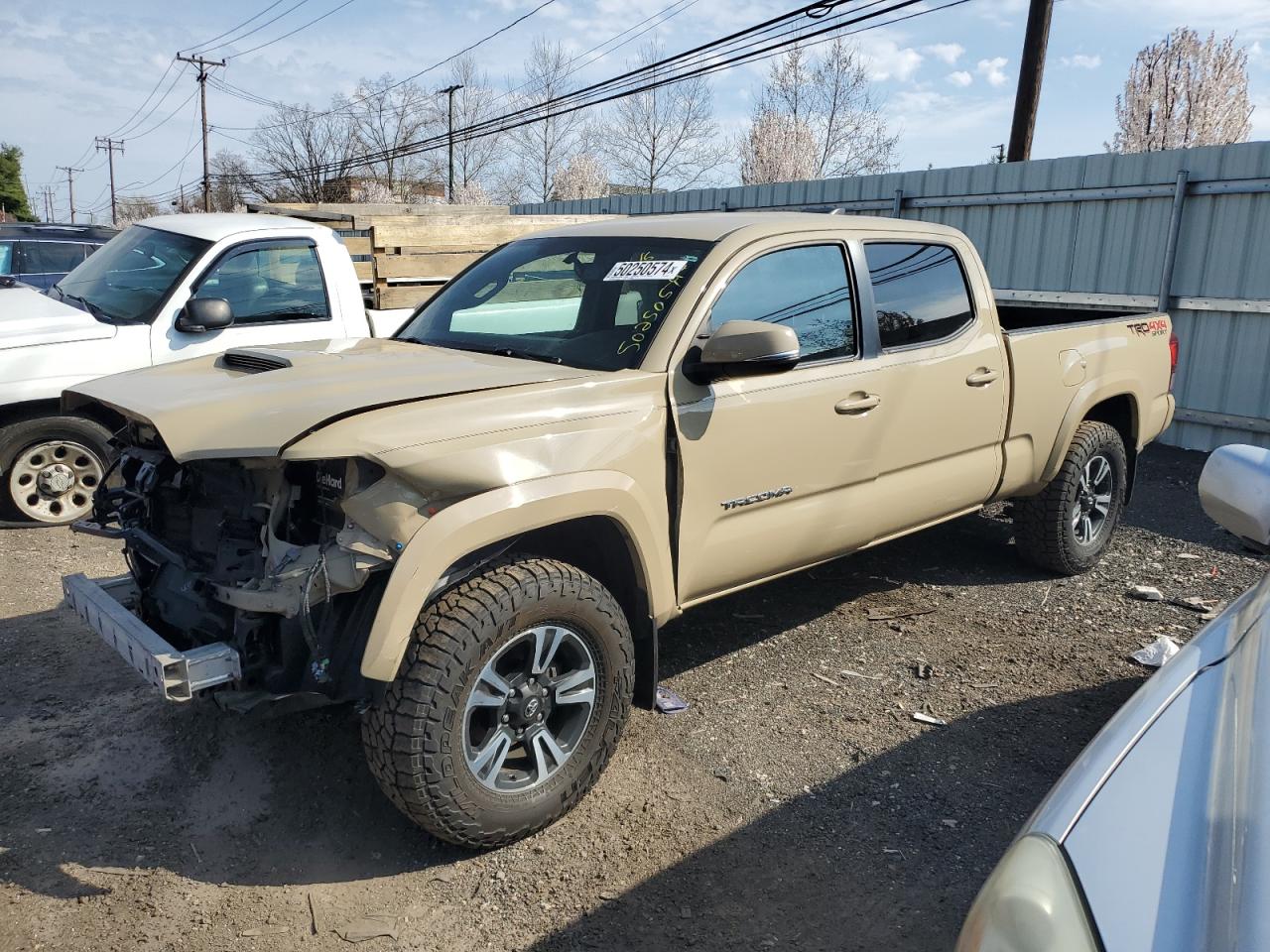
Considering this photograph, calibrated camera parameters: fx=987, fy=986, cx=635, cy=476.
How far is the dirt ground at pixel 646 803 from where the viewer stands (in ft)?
9.32

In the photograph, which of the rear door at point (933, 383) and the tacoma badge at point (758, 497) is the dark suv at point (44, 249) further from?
the tacoma badge at point (758, 497)

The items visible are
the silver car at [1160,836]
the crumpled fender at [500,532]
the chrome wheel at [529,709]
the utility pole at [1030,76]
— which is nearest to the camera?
the silver car at [1160,836]

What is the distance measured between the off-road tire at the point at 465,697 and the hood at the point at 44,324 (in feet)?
14.2

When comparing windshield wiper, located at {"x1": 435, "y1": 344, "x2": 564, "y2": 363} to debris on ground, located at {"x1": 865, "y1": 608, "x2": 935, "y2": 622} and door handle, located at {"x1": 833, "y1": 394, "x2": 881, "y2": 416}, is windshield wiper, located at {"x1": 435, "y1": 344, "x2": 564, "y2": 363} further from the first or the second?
debris on ground, located at {"x1": 865, "y1": 608, "x2": 935, "y2": 622}

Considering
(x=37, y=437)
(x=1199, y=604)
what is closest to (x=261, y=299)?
(x=37, y=437)

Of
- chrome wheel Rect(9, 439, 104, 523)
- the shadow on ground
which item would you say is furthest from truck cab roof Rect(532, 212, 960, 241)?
chrome wheel Rect(9, 439, 104, 523)

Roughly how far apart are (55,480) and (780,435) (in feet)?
15.8

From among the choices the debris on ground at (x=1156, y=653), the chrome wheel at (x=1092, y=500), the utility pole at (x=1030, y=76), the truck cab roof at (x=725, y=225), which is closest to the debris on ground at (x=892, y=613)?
the debris on ground at (x=1156, y=653)

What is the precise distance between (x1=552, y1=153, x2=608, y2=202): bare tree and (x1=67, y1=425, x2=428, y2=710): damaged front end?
49.6 m

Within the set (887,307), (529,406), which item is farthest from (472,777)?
(887,307)

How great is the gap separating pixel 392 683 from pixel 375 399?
0.83m

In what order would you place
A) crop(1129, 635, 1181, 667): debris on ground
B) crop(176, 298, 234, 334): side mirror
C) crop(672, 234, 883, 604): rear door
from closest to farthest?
crop(672, 234, 883, 604): rear door → crop(1129, 635, 1181, 667): debris on ground → crop(176, 298, 234, 334): side mirror

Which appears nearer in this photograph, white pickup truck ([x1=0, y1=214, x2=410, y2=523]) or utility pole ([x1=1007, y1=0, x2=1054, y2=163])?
white pickup truck ([x1=0, y1=214, x2=410, y2=523])

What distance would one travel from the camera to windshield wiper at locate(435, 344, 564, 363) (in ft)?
12.1
